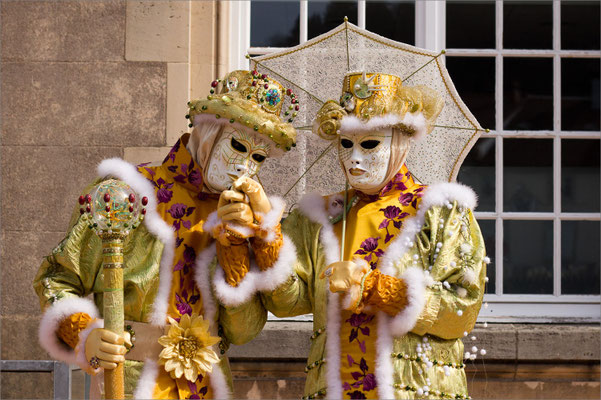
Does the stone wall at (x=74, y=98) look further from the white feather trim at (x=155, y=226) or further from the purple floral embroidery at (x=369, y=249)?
the purple floral embroidery at (x=369, y=249)

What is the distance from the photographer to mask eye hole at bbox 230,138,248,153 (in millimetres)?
3758

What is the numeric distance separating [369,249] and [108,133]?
2.07 metres

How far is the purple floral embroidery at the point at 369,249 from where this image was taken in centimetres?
383

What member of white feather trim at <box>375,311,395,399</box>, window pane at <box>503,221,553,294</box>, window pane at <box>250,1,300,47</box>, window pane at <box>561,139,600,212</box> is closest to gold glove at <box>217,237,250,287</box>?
white feather trim at <box>375,311,395,399</box>

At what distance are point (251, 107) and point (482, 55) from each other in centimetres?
234

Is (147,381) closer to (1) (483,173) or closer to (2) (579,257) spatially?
(1) (483,173)

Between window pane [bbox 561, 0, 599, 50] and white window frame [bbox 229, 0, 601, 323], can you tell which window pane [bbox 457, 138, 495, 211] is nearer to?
white window frame [bbox 229, 0, 601, 323]

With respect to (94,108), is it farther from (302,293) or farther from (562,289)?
(562,289)

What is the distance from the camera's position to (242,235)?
3.62m

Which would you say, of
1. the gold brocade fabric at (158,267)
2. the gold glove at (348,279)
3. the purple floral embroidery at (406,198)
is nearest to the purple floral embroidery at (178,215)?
the gold brocade fabric at (158,267)

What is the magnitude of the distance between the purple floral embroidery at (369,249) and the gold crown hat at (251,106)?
47cm

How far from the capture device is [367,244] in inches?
152

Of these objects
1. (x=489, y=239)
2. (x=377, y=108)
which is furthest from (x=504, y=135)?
(x=377, y=108)

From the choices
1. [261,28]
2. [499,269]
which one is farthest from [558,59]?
[261,28]
